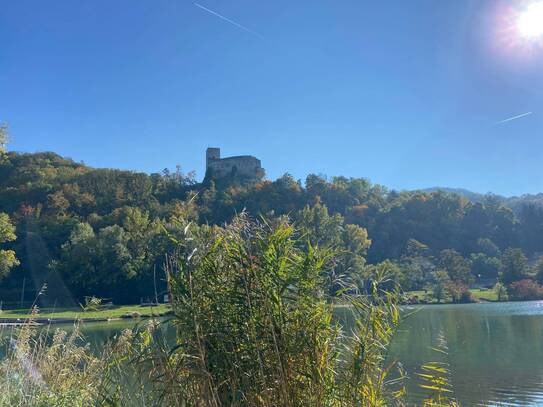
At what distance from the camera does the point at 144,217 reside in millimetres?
82500

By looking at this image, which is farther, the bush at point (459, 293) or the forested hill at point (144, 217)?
the bush at point (459, 293)

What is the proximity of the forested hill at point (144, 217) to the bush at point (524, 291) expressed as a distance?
23.9 meters

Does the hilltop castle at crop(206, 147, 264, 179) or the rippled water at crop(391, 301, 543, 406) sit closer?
the rippled water at crop(391, 301, 543, 406)

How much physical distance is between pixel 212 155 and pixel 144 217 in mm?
51712

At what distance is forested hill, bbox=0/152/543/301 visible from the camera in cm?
6975

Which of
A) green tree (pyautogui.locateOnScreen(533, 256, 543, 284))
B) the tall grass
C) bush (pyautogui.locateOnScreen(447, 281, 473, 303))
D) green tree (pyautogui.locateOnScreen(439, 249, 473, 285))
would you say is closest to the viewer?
the tall grass

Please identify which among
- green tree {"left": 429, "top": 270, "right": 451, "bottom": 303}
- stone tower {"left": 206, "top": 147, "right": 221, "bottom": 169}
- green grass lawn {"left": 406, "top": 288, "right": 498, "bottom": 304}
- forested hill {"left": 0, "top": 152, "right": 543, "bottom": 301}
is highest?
stone tower {"left": 206, "top": 147, "right": 221, "bottom": 169}

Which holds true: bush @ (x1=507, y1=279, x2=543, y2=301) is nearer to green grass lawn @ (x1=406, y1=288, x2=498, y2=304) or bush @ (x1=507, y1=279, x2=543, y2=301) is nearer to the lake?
green grass lawn @ (x1=406, y1=288, x2=498, y2=304)

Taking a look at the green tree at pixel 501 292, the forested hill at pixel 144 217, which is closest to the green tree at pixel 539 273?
the green tree at pixel 501 292

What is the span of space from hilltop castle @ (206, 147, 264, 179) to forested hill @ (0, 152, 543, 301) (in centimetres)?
482

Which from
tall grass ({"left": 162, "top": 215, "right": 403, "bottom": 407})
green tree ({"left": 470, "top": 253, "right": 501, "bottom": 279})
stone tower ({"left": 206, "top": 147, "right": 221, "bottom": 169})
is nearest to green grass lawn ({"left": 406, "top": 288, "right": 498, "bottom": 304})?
green tree ({"left": 470, "top": 253, "right": 501, "bottom": 279})

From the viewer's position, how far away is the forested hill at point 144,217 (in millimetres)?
69750

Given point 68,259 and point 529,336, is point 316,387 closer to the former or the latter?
point 529,336

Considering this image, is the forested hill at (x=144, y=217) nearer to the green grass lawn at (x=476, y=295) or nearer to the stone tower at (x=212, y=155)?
the stone tower at (x=212, y=155)
